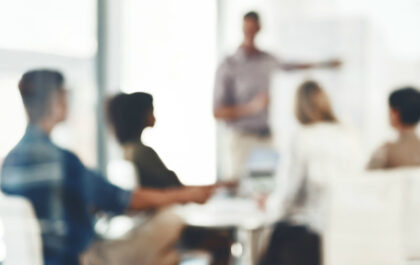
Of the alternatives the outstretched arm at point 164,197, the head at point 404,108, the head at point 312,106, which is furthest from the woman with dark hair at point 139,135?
Result: the head at point 404,108

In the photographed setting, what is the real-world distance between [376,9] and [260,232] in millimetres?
2351

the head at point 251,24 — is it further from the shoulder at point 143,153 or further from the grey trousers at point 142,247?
the grey trousers at point 142,247

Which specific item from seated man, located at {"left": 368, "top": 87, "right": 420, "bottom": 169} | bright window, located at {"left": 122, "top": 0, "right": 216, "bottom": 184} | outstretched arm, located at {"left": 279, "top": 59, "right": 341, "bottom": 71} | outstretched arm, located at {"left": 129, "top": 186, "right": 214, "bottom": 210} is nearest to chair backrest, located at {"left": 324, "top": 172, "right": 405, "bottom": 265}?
seated man, located at {"left": 368, "top": 87, "right": 420, "bottom": 169}

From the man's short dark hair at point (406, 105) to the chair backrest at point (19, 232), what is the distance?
1.60 meters

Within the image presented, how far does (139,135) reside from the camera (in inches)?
74.9

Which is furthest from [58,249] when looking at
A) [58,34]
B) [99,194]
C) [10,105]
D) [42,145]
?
[58,34]

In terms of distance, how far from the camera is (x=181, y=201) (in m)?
1.70

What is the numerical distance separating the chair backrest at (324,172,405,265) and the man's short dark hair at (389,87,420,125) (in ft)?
1.85

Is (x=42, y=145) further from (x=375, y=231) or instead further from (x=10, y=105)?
(x=375, y=231)

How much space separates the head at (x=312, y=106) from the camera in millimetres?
2375

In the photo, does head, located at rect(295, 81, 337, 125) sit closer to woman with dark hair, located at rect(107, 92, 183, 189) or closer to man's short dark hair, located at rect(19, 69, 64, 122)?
woman with dark hair, located at rect(107, 92, 183, 189)

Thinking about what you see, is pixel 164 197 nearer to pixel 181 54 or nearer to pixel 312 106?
pixel 312 106

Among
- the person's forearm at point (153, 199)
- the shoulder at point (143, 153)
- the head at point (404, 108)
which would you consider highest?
the head at point (404, 108)

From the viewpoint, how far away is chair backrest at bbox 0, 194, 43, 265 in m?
1.32
